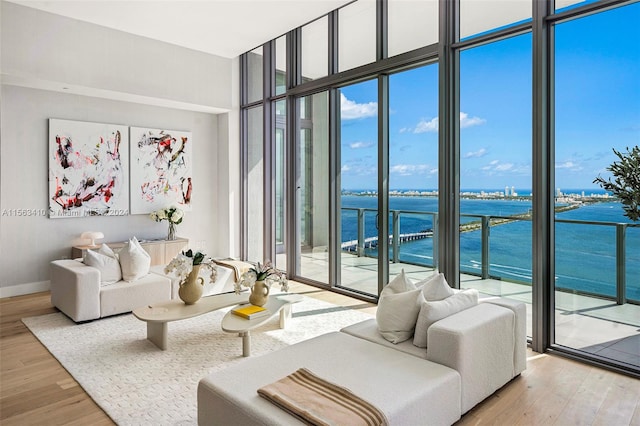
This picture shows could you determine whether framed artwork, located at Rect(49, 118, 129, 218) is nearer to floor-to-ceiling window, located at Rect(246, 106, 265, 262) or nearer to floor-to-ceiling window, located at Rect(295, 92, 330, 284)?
floor-to-ceiling window, located at Rect(246, 106, 265, 262)

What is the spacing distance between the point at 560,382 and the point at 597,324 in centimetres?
74

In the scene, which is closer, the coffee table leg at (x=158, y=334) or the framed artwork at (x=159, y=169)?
the coffee table leg at (x=158, y=334)

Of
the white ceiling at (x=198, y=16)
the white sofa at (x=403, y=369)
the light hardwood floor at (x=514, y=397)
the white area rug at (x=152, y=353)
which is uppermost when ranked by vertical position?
the white ceiling at (x=198, y=16)

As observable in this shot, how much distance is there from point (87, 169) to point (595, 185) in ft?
19.3

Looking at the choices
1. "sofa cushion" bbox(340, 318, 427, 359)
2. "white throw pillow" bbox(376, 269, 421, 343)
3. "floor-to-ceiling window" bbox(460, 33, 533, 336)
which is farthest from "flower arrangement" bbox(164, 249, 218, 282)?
"floor-to-ceiling window" bbox(460, 33, 533, 336)

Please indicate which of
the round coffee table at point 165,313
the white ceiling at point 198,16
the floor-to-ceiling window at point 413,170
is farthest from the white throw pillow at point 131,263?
the white ceiling at point 198,16

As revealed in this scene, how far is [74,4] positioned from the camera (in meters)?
4.83

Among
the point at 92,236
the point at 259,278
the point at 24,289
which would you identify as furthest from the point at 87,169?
the point at 259,278

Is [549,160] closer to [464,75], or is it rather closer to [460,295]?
[464,75]

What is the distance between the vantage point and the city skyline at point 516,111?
3.16 meters

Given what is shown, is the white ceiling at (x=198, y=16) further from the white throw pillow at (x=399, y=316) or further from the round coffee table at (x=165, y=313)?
the white throw pillow at (x=399, y=316)

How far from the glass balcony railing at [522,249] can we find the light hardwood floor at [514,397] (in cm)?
66

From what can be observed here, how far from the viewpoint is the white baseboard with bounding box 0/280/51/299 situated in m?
5.13

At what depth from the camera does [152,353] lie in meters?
3.38
